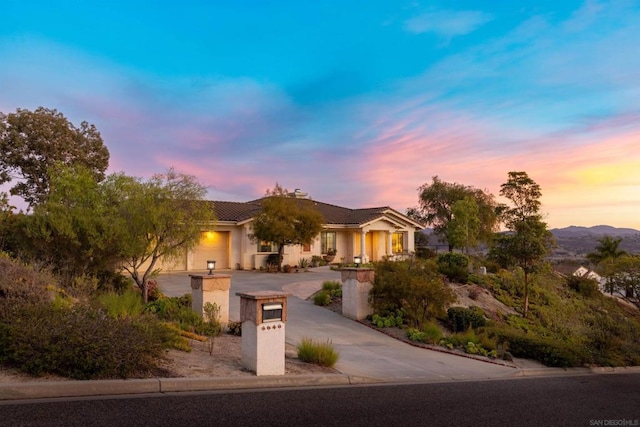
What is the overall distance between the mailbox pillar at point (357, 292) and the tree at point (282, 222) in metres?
11.6

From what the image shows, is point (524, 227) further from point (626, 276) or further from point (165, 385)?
point (165, 385)

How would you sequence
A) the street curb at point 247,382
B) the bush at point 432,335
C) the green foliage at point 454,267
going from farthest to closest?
the green foliage at point 454,267, the bush at point 432,335, the street curb at point 247,382

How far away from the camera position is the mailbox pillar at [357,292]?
14.2 m

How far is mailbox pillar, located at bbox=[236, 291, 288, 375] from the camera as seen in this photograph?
742 cm

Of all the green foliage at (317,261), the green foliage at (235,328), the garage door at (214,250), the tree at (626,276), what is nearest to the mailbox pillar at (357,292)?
the green foliage at (235,328)

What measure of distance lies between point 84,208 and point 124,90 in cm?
691

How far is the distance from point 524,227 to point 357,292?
9645 millimetres

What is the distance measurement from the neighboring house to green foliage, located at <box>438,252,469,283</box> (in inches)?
340

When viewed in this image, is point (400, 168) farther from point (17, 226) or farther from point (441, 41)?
point (17, 226)

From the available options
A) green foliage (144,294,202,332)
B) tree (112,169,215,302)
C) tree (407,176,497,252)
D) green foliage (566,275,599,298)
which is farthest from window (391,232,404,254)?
green foliage (144,294,202,332)

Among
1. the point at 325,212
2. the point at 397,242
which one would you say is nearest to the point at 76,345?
the point at 325,212

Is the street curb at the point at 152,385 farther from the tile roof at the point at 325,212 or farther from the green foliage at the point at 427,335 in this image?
the tile roof at the point at 325,212

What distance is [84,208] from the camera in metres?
13.7

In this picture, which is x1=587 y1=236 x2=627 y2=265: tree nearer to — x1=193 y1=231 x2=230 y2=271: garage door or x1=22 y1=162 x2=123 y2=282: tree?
x1=193 y1=231 x2=230 y2=271: garage door
